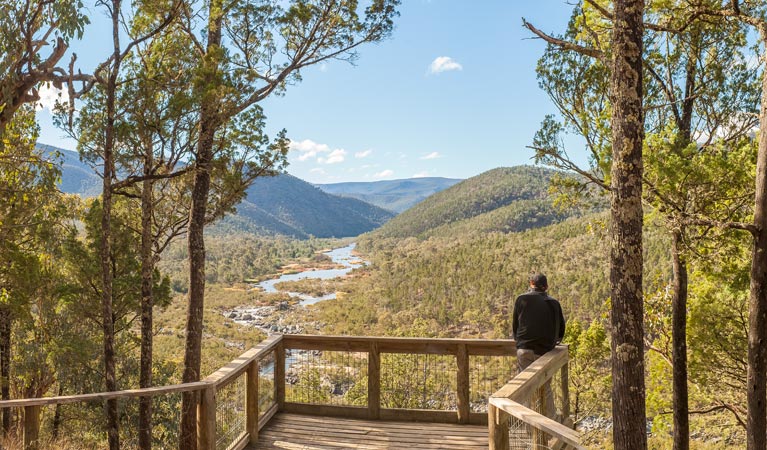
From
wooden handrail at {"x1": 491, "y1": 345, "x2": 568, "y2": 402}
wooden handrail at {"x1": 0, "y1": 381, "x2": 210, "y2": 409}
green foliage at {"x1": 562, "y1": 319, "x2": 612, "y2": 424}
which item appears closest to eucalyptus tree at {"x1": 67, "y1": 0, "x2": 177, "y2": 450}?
wooden handrail at {"x1": 0, "y1": 381, "x2": 210, "y2": 409}

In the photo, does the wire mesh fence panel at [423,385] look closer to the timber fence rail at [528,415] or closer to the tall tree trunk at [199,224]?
the timber fence rail at [528,415]


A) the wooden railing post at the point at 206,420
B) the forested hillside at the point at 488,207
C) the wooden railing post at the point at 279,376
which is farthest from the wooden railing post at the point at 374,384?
the forested hillside at the point at 488,207

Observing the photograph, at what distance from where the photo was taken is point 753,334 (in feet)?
19.4

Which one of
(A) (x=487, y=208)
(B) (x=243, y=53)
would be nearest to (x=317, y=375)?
(B) (x=243, y=53)

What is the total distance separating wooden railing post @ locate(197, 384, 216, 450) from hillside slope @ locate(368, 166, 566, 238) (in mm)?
78964

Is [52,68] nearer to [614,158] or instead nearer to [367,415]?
[367,415]

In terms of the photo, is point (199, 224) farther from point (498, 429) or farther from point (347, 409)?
point (498, 429)

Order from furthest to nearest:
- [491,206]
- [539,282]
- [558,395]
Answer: [491,206] < [558,395] < [539,282]

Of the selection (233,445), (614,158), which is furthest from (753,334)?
(233,445)

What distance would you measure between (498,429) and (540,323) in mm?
1613

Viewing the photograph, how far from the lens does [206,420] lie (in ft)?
12.6

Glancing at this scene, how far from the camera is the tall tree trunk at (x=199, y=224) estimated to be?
8.19 meters

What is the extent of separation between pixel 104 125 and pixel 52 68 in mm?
2078

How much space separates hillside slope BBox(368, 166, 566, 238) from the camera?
81.8 m
